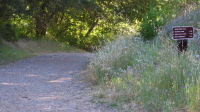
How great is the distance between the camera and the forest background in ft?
56.3

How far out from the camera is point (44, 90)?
909 cm

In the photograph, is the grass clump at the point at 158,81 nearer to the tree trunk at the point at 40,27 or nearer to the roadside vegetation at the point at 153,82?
the roadside vegetation at the point at 153,82

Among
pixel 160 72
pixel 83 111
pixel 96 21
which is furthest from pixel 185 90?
pixel 96 21

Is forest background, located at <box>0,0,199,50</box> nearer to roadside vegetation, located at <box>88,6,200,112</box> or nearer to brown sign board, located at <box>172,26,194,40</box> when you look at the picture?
Answer: roadside vegetation, located at <box>88,6,200,112</box>

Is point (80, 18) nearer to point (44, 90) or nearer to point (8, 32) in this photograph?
point (8, 32)

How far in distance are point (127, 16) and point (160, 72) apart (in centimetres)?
1813

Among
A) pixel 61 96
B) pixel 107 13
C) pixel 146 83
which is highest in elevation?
pixel 107 13

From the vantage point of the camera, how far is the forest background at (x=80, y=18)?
56.3 feet

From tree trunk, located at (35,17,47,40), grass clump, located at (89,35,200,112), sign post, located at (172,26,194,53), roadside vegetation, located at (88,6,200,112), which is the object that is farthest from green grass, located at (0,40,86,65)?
sign post, located at (172,26,194,53)

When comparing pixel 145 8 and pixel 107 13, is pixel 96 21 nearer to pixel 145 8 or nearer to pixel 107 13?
pixel 107 13

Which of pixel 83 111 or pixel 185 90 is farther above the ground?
pixel 185 90

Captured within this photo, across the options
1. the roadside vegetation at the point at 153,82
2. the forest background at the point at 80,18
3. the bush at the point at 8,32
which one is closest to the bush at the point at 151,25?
the forest background at the point at 80,18

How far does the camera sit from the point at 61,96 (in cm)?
828

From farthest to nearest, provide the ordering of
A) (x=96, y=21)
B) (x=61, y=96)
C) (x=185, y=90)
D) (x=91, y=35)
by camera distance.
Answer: (x=91, y=35) < (x=96, y=21) < (x=61, y=96) < (x=185, y=90)
